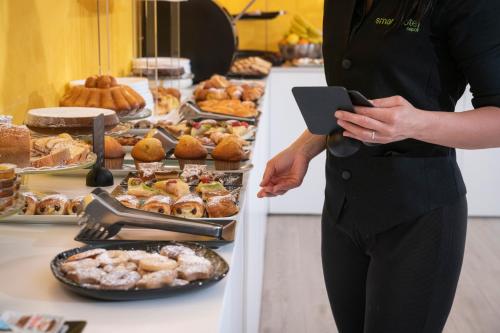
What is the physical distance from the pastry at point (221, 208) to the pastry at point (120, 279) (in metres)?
0.38

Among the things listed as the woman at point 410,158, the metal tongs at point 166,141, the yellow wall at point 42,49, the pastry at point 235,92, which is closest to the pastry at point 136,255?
the woman at point 410,158

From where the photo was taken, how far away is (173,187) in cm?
154

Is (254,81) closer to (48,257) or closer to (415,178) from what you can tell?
(415,178)

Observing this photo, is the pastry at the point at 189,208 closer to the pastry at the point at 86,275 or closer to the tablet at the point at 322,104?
the tablet at the point at 322,104

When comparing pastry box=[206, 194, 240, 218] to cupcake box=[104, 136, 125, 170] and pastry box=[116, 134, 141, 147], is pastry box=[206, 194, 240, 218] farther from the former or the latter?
pastry box=[116, 134, 141, 147]

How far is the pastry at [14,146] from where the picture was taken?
4.93ft

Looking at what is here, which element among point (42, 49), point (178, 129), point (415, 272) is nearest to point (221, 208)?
point (415, 272)

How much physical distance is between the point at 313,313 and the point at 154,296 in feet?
6.75

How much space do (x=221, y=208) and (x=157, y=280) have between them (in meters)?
0.40

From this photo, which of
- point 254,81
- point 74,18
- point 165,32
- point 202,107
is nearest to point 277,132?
point 254,81

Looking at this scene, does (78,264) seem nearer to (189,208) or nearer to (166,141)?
(189,208)

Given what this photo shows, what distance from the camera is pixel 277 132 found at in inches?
170

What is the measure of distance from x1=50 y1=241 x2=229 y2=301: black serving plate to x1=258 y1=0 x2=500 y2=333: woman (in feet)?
1.40

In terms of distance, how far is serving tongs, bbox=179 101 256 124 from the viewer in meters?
2.61
